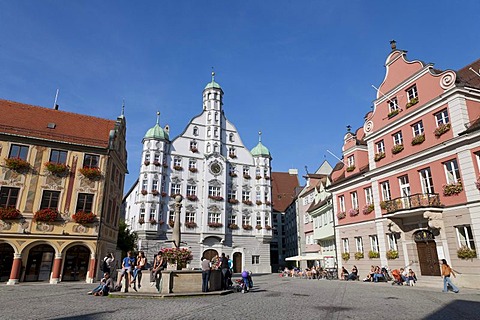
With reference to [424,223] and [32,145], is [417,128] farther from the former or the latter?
[32,145]

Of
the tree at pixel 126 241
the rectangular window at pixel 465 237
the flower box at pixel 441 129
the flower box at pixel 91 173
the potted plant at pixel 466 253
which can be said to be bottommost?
the potted plant at pixel 466 253

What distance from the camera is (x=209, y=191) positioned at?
45031 mm

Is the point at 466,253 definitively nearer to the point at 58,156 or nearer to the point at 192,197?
the point at 58,156

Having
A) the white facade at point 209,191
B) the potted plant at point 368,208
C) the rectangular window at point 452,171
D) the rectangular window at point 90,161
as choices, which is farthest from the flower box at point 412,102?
the white facade at point 209,191

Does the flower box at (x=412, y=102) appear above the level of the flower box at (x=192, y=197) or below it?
above

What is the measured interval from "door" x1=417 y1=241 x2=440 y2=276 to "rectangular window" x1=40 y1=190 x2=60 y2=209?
2673 cm

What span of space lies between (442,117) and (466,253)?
8.38 m

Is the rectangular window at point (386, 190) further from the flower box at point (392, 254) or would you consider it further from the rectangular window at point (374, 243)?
the flower box at point (392, 254)

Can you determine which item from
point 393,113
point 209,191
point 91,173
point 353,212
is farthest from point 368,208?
point 209,191

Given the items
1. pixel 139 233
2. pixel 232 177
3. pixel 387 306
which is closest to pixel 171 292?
pixel 387 306

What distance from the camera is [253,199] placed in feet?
155

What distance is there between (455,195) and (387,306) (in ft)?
35.8

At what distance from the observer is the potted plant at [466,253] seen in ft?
57.0

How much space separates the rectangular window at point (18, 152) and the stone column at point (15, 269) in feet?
24.4
